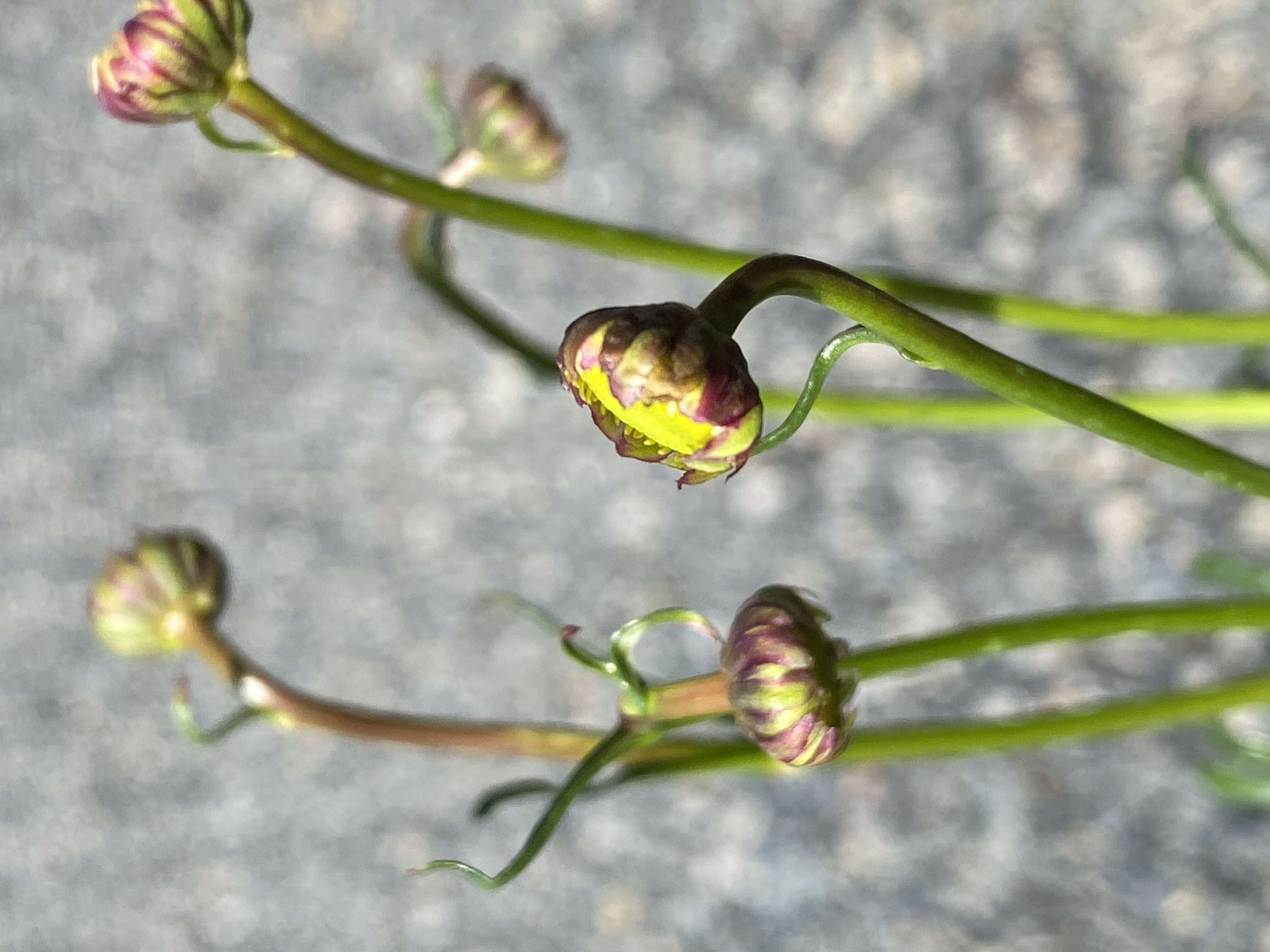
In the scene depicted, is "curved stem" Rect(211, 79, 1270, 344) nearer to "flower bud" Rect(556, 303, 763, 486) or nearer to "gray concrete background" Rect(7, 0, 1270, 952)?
"flower bud" Rect(556, 303, 763, 486)

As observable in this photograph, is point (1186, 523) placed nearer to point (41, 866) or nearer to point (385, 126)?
point (385, 126)

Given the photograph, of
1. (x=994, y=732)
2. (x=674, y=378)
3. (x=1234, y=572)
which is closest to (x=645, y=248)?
(x=674, y=378)

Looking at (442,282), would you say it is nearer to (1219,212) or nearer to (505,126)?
(505,126)

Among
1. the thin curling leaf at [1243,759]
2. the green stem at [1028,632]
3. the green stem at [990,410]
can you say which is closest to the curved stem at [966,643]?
the green stem at [1028,632]

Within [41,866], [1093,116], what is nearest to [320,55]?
[1093,116]

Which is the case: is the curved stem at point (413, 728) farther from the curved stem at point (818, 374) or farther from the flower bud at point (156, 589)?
the curved stem at point (818, 374)

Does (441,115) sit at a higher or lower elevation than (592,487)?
lower
